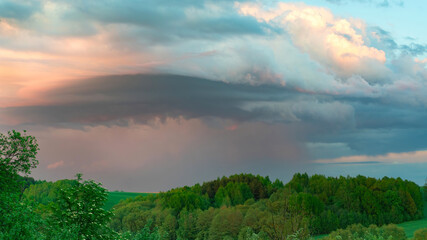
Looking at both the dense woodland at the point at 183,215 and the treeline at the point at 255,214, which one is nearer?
the dense woodland at the point at 183,215

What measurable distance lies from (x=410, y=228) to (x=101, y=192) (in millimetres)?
143341

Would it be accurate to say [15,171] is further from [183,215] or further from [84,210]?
[183,215]

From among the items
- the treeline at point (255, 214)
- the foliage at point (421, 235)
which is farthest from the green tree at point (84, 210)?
the treeline at point (255, 214)

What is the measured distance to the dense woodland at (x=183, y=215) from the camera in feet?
143

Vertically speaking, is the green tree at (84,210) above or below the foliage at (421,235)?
above

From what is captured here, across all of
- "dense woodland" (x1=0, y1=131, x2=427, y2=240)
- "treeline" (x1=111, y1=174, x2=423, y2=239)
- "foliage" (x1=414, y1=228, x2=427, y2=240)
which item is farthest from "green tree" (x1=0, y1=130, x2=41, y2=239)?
"treeline" (x1=111, y1=174, x2=423, y2=239)

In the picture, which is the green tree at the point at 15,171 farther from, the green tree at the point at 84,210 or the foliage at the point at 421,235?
the foliage at the point at 421,235

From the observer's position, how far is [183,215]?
17850 cm

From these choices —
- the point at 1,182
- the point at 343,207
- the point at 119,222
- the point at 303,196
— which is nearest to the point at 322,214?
the point at 303,196

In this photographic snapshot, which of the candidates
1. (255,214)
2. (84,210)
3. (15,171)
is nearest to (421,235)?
(255,214)

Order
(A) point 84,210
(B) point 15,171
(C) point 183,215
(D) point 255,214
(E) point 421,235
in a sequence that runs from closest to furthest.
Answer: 1. (B) point 15,171
2. (A) point 84,210
3. (E) point 421,235
4. (D) point 255,214
5. (C) point 183,215

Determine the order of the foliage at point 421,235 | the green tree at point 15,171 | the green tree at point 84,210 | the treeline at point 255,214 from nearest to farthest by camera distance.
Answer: the green tree at point 15,171
the green tree at point 84,210
the foliage at point 421,235
the treeline at point 255,214

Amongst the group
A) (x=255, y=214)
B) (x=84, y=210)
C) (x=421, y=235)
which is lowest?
(x=421, y=235)

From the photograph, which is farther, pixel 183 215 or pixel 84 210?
pixel 183 215
